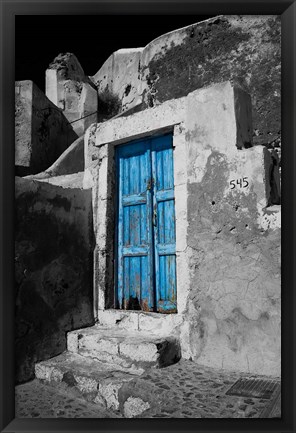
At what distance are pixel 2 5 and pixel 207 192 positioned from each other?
6.77ft

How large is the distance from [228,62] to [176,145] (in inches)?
121

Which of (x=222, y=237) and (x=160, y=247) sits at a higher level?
(x=222, y=237)

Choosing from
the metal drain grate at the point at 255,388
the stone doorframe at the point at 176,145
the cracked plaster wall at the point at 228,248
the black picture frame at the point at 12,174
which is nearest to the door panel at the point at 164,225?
the stone doorframe at the point at 176,145

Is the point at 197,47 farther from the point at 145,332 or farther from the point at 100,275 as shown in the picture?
the point at 145,332

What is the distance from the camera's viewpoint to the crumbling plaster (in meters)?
3.06

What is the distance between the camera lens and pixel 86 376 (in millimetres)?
3186

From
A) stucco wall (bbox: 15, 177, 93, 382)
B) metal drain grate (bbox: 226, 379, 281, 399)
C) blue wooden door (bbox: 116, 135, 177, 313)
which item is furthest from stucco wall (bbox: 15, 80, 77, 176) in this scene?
metal drain grate (bbox: 226, 379, 281, 399)

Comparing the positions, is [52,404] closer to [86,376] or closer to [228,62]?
[86,376]

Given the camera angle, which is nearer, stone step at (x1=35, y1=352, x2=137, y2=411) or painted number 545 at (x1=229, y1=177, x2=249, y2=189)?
stone step at (x1=35, y1=352, x2=137, y2=411)

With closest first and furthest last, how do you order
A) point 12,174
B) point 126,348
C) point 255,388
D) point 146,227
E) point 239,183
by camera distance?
point 12,174 < point 255,388 < point 239,183 < point 126,348 < point 146,227

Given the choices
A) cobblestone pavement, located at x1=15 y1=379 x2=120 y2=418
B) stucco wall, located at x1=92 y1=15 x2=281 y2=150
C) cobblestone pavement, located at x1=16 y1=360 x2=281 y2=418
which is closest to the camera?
cobblestone pavement, located at x1=16 y1=360 x2=281 y2=418

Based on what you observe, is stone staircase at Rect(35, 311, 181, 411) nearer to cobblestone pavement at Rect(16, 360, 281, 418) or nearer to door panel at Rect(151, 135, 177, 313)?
cobblestone pavement at Rect(16, 360, 281, 418)

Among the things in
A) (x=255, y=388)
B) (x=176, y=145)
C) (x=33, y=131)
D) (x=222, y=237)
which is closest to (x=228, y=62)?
(x=176, y=145)

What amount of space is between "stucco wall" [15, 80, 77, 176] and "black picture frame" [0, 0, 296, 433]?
402 cm
